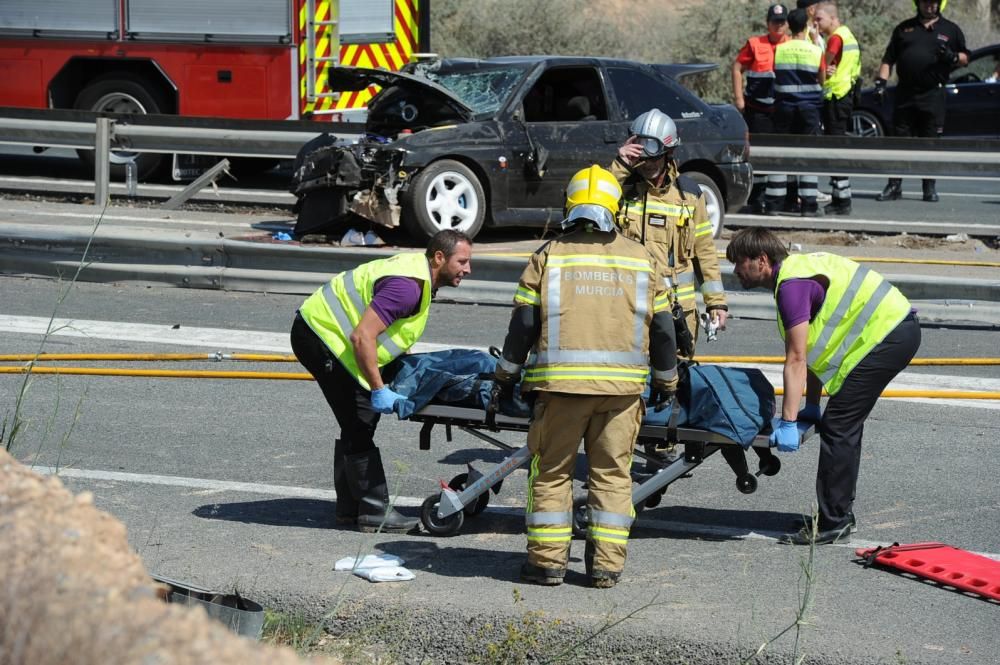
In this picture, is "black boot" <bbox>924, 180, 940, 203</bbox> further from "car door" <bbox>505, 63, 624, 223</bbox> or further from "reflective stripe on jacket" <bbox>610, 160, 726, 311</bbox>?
"reflective stripe on jacket" <bbox>610, 160, 726, 311</bbox>

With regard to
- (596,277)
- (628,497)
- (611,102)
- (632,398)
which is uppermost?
(611,102)

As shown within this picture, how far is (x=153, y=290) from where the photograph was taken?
10.9 meters

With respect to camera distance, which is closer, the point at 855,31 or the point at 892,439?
the point at 892,439

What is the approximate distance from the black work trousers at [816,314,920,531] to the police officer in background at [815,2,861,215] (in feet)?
29.7

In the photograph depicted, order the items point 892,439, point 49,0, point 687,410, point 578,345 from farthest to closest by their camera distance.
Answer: point 49,0 < point 892,439 < point 687,410 < point 578,345

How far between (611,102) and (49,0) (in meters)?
7.58

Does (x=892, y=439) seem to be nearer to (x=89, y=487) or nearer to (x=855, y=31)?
(x=89, y=487)

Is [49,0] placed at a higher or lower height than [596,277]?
higher

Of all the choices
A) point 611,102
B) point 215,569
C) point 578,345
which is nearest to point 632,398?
point 578,345

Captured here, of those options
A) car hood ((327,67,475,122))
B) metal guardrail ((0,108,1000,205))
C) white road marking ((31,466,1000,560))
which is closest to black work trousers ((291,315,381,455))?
white road marking ((31,466,1000,560))

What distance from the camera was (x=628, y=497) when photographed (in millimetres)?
5234

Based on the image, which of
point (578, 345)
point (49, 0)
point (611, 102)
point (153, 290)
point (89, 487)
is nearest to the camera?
point (578, 345)

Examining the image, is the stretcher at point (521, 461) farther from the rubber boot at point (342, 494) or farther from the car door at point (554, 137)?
the car door at point (554, 137)

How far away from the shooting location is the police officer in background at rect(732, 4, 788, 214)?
14453mm
